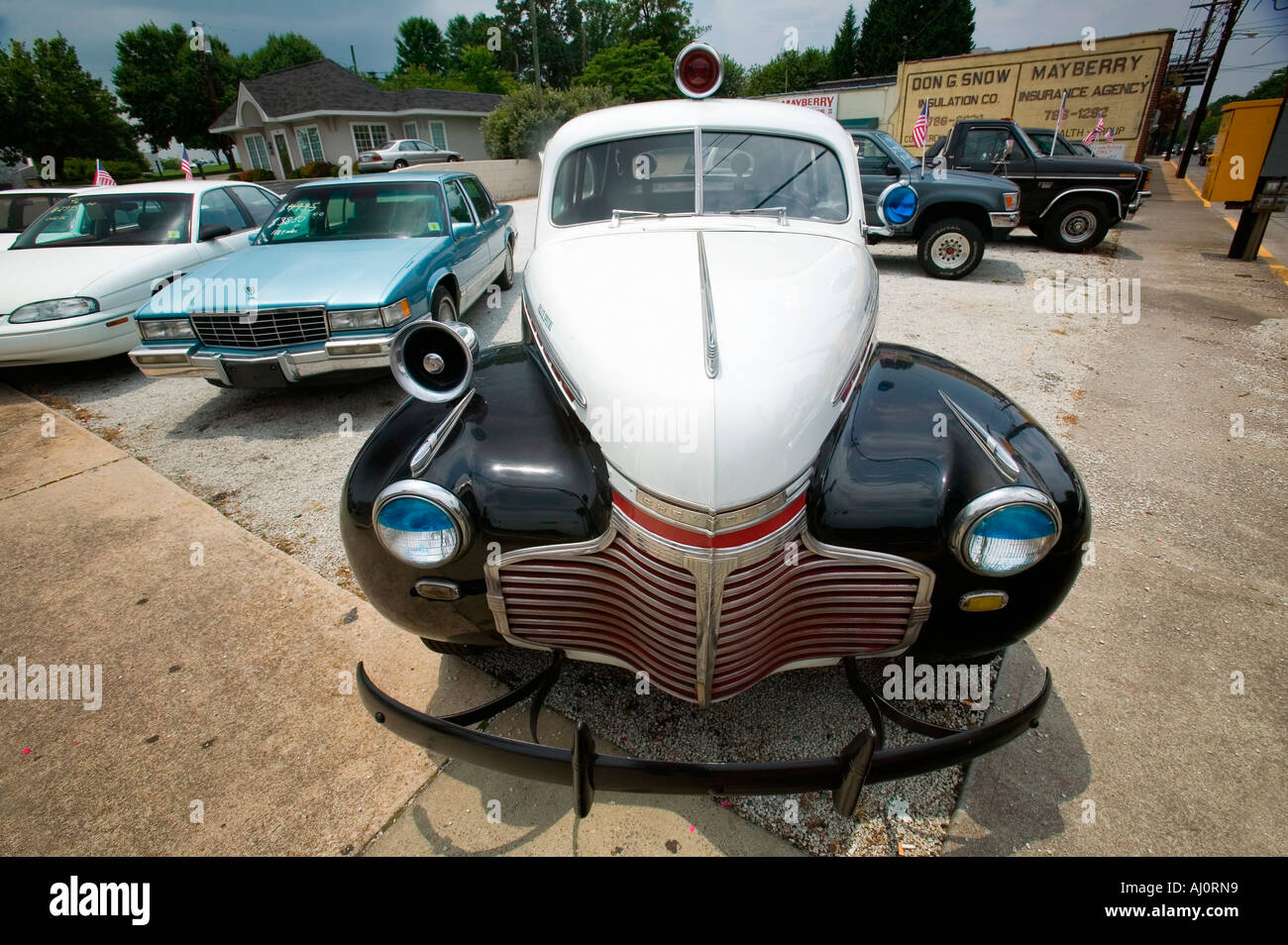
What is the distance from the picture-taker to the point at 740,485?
1486mm

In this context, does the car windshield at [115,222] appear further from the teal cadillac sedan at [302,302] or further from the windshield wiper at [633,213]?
the windshield wiper at [633,213]

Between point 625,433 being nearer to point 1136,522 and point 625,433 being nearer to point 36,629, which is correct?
point 36,629

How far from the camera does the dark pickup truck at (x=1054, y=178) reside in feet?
29.9

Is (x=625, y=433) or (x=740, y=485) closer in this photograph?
(x=740, y=485)

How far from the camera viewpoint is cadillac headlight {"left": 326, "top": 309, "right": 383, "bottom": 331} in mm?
4145

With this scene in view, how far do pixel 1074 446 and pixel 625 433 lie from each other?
366 cm

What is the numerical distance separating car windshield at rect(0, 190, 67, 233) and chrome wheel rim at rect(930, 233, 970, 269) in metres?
11.3

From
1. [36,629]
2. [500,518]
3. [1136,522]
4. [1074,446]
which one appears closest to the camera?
[500,518]

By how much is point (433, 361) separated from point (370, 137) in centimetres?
4012

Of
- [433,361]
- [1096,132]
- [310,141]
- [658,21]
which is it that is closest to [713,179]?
[433,361]

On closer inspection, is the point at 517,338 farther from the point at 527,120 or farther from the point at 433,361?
the point at 527,120

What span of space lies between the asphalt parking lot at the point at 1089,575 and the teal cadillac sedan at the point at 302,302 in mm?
525

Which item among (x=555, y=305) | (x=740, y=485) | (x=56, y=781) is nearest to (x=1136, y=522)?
(x=740, y=485)
